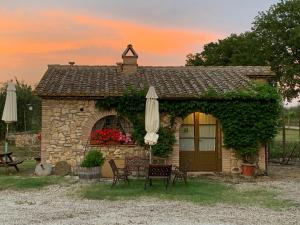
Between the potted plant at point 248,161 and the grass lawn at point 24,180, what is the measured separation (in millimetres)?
6342

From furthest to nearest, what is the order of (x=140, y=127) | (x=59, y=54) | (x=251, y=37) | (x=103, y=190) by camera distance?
1. (x=251, y=37)
2. (x=59, y=54)
3. (x=140, y=127)
4. (x=103, y=190)

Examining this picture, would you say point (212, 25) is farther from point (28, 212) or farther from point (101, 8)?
point (28, 212)

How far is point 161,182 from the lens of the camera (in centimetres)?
1470

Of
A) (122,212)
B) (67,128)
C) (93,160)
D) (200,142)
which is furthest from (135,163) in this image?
(122,212)

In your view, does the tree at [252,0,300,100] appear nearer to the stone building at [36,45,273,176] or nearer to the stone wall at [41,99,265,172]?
the stone building at [36,45,273,176]

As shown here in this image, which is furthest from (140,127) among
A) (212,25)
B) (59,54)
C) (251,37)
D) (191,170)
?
(251,37)

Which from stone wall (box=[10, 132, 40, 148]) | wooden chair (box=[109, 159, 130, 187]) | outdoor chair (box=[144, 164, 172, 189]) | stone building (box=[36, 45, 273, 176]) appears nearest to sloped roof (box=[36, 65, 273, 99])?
stone building (box=[36, 45, 273, 176])

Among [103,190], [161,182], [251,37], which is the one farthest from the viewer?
[251,37]

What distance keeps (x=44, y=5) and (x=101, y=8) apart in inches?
85.3

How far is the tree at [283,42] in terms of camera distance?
926 inches

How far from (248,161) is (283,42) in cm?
945

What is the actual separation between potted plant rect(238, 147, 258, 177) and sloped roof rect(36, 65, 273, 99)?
7.89 ft

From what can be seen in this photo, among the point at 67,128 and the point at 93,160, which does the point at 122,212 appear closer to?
the point at 93,160

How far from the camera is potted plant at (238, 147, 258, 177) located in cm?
1650
